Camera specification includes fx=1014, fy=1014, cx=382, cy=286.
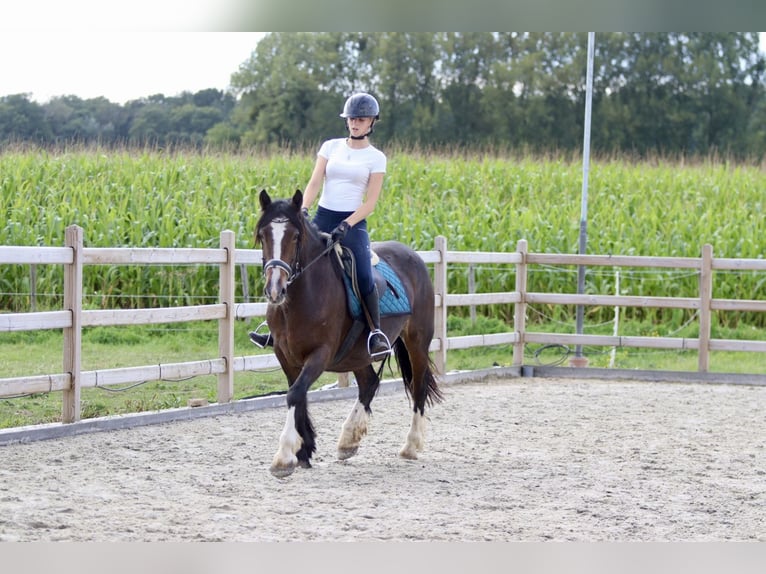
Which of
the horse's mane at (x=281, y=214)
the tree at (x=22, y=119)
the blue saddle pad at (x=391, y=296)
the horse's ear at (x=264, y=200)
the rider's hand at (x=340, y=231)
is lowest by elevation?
the blue saddle pad at (x=391, y=296)

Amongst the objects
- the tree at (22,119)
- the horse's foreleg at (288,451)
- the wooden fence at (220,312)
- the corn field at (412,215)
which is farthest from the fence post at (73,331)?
the tree at (22,119)

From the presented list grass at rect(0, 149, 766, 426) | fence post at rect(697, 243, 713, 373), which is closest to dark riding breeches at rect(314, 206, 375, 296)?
grass at rect(0, 149, 766, 426)

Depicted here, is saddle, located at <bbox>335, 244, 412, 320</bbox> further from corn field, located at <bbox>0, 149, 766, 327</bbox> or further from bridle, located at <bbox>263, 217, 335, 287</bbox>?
corn field, located at <bbox>0, 149, 766, 327</bbox>

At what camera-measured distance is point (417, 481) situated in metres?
5.81

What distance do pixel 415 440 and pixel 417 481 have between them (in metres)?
0.80

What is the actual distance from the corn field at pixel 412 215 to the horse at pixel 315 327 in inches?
240

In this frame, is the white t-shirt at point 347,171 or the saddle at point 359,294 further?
the saddle at point 359,294

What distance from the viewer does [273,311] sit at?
5836mm

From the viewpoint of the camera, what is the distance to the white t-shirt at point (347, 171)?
19.7 ft

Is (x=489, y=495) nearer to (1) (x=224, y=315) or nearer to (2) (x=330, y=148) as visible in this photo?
(2) (x=330, y=148)

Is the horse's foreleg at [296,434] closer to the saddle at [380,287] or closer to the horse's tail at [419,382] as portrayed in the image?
the saddle at [380,287]

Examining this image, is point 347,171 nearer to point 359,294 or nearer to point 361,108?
point 361,108

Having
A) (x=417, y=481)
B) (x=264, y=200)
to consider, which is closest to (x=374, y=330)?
(x=417, y=481)

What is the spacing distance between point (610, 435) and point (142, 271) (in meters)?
8.17
